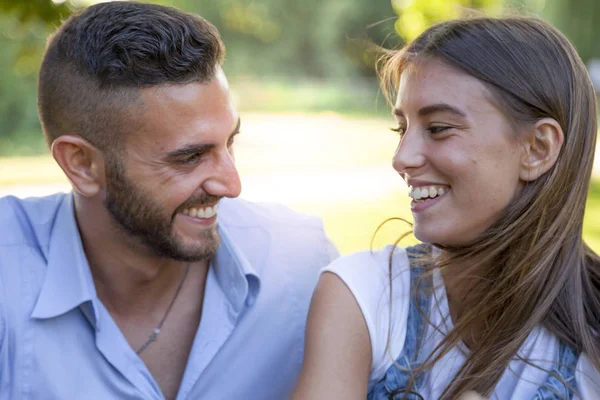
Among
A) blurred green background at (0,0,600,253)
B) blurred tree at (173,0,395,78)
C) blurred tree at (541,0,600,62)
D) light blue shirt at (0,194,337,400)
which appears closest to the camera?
light blue shirt at (0,194,337,400)

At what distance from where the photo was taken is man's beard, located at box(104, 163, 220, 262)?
2322 mm

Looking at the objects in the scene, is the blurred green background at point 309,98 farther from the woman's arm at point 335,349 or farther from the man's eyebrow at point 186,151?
the woman's arm at point 335,349

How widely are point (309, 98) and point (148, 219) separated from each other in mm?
22305

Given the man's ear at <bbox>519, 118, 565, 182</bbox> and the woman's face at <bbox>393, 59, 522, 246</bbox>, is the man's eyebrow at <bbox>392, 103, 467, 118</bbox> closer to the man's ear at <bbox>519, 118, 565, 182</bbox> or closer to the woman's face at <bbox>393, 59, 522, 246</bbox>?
the woman's face at <bbox>393, 59, 522, 246</bbox>

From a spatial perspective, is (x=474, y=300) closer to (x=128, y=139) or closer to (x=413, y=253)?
(x=413, y=253)

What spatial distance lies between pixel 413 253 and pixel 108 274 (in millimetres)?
956

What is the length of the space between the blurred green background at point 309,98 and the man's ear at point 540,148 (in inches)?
18.3

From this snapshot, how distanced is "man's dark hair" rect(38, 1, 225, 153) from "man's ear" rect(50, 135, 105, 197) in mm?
35

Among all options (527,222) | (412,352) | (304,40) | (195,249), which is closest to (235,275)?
(195,249)

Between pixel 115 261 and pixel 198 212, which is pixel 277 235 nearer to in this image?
pixel 198 212

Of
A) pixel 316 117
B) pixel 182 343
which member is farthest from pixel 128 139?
pixel 316 117

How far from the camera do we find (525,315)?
2.12 meters

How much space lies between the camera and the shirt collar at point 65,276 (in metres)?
2.15

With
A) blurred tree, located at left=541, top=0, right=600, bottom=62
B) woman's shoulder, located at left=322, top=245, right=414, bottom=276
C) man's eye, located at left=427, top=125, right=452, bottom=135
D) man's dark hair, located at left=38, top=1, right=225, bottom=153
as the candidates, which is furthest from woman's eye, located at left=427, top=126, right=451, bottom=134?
blurred tree, located at left=541, top=0, right=600, bottom=62
